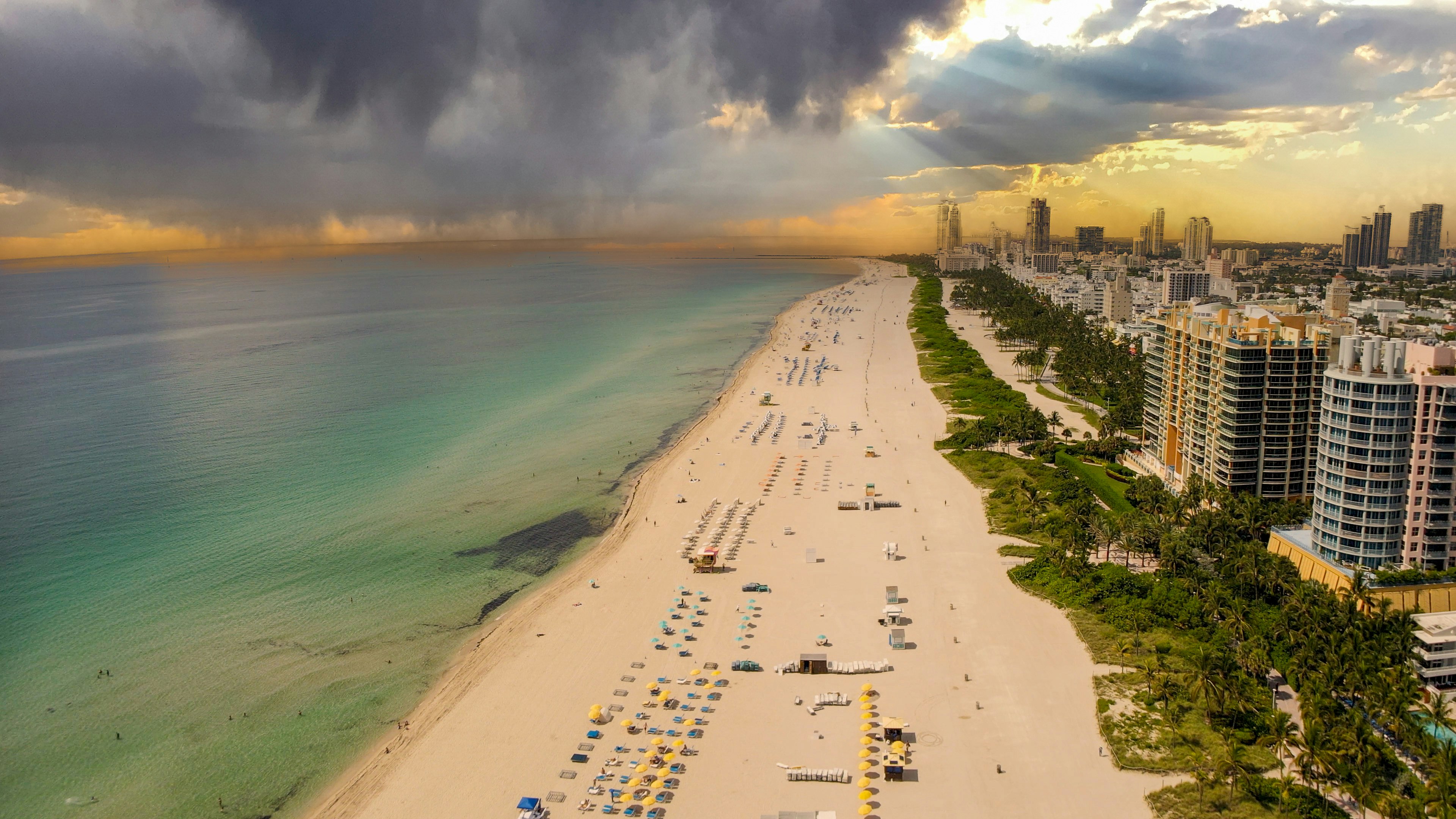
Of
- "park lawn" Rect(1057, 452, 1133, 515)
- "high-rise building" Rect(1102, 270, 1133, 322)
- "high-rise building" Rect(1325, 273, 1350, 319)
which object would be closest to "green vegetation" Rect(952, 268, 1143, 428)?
"park lawn" Rect(1057, 452, 1133, 515)

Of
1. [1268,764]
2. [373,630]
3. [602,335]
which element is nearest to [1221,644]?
[1268,764]

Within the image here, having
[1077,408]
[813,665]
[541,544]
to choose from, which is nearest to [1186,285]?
[1077,408]

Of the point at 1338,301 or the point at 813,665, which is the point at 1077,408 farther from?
the point at 1338,301

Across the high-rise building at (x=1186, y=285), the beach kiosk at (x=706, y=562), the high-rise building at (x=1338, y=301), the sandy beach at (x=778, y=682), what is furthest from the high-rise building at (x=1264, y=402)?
the high-rise building at (x=1186, y=285)

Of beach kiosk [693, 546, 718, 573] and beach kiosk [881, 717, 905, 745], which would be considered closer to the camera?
beach kiosk [881, 717, 905, 745]

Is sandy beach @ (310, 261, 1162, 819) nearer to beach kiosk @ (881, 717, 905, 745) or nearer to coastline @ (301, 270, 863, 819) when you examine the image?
coastline @ (301, 270, 863, 819)

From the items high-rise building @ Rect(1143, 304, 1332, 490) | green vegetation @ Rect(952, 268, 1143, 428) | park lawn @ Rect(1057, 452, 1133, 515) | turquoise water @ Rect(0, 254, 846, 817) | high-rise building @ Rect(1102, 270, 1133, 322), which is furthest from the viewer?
high-rise building @ Rect(1102, 270, 1133, 322)

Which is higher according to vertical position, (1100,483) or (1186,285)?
(1186,285)
